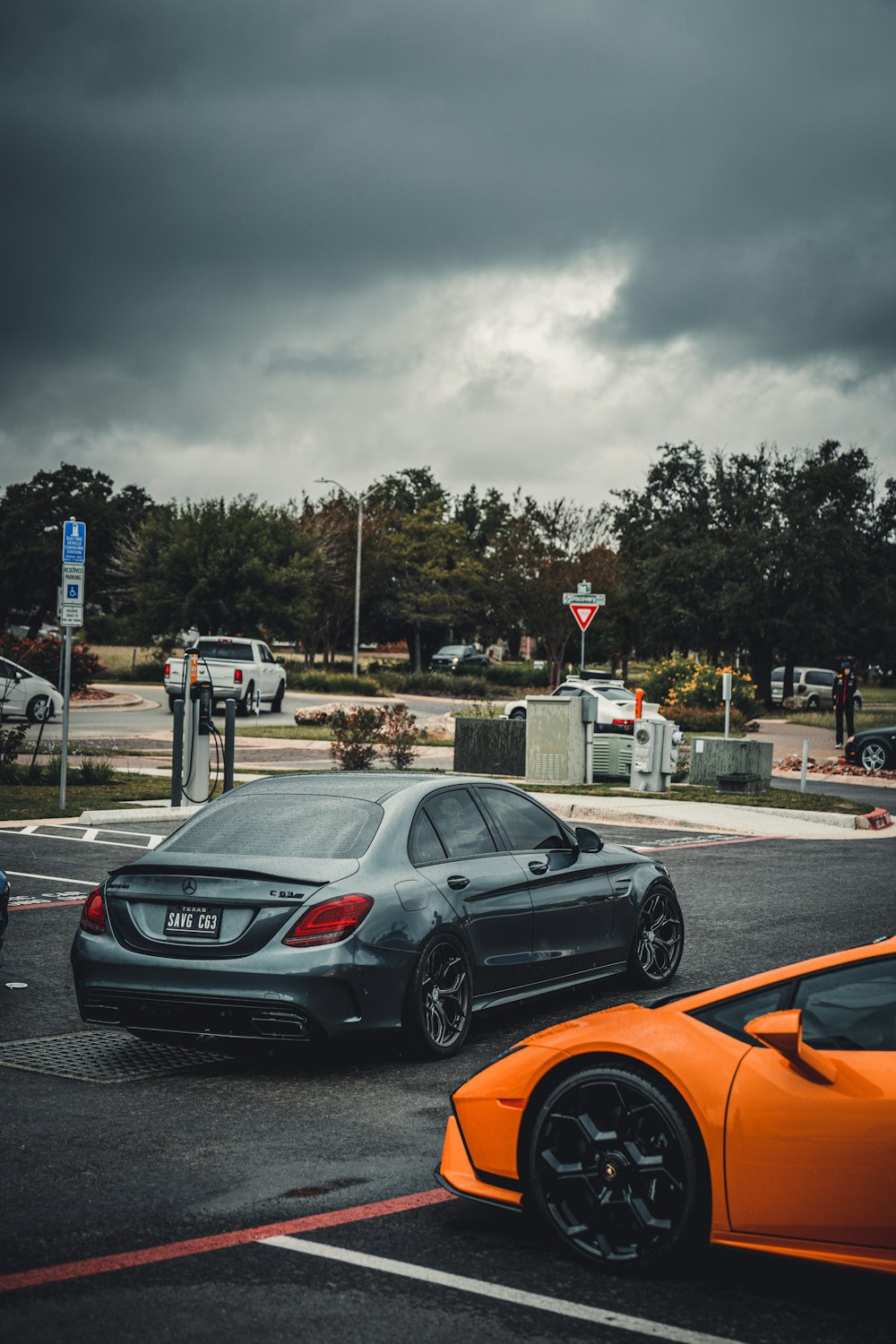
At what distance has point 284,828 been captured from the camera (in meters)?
7.26

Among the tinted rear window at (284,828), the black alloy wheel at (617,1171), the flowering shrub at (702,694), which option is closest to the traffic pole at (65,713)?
the tinted rear window at (284,828)

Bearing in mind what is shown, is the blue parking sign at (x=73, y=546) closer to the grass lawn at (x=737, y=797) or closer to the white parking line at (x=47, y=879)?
the white parking line at (x=47, y=879)

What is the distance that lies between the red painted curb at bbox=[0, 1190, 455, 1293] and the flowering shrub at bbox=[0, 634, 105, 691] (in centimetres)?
2740

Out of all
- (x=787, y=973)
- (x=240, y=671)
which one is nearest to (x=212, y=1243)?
(x=787, y=973)

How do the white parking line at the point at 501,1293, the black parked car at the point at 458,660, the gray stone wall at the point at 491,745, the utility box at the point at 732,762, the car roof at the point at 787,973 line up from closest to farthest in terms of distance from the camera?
the white parking line at the point at 501,1293, the car roof at the point at 787,973, the utility box at the point at 732,762, the gray stone wall at the point at 491,745, the black parked car at the point at 458,660

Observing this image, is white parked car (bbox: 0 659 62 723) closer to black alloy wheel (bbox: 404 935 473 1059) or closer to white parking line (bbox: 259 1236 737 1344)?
black alloy wheel (bbox: 404 935 473 1059)

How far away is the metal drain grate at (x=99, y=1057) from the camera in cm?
687

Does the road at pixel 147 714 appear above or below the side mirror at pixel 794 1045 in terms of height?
above

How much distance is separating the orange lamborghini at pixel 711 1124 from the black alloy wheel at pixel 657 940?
3.88 meters

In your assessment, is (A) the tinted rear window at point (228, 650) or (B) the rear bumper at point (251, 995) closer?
(B) the rear bumper at point (251, 995)

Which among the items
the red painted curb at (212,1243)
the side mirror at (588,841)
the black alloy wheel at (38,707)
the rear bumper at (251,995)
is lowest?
the red painted curb at (212,1243)

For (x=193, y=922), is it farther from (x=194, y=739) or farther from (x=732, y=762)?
(x=732, y=762)

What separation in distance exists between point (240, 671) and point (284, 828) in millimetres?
31433

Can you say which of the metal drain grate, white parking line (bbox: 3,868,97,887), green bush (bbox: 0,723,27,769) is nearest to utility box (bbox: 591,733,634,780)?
green bush (bbox: 0,723,27,769)
